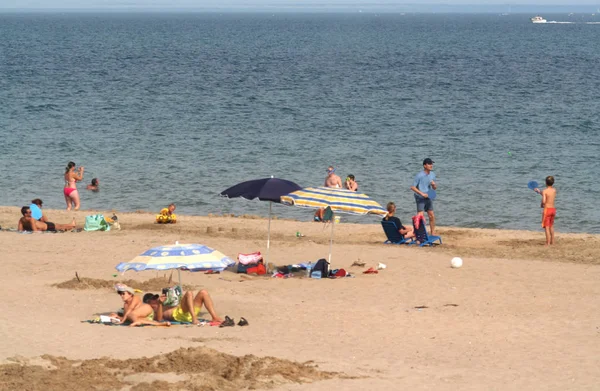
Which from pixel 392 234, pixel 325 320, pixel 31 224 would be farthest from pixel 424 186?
pixel 31 224

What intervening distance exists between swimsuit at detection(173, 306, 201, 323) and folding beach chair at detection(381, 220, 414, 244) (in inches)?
242

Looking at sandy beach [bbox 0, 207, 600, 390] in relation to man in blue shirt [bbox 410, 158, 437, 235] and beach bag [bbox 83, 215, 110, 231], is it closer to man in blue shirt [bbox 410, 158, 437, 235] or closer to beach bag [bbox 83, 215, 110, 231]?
beach bag [bbox 83, 215, 110, 231]

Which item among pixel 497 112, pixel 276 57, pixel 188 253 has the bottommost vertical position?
pixel 188 253

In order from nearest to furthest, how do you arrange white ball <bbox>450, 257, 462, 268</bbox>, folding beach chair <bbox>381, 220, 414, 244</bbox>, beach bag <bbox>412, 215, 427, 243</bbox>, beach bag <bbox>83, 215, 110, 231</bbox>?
white ball <bbox>450, 257, 462, 268</bbox> < beach bag <bbox>412, 215, 427, 243</bbox> < folding beach chair <bbox>381, 220, 414, 244</bbox> < beach bag <bbox>83, 215, 110, 231</bbox>

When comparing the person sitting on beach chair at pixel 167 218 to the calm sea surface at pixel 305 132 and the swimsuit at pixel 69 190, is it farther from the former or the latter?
the calm sea surface at pixel 305 132

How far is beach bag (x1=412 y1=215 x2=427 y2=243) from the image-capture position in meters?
17.4

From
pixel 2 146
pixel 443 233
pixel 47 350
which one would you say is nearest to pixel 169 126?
pixel 2 146

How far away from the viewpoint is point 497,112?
4194cm

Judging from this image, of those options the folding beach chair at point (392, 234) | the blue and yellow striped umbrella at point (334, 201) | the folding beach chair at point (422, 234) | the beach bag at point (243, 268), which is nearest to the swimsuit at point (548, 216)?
the folding beach chair at point (422, 234)

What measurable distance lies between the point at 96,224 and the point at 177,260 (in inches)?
294

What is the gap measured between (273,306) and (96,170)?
52.7ft

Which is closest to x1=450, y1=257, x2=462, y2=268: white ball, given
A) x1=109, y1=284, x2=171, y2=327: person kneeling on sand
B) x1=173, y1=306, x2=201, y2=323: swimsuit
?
x1=173, y1=306, x2=201, y2=323: swimsuit

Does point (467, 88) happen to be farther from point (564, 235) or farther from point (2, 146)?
point (564, 235)

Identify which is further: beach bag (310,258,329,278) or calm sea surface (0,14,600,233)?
calm sea surface (0,14,600,233)
